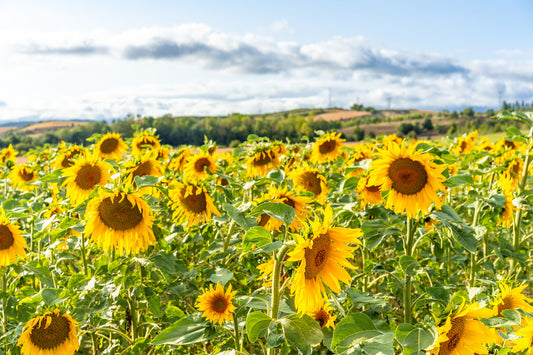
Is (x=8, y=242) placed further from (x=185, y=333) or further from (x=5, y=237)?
(x=185, y=333)

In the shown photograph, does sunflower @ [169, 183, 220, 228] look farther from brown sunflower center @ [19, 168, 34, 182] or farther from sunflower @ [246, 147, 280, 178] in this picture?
brown sunflower center @ [19, 168, 34, 182]

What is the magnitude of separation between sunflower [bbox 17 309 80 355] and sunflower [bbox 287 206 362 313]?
1.32 metres

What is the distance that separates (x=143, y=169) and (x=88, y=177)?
42cm

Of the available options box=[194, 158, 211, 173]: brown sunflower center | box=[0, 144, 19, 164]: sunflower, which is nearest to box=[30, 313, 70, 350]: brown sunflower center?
box=[194, 158, 211, 173]: brown sunflower center

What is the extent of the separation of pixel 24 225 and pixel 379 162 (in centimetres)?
340

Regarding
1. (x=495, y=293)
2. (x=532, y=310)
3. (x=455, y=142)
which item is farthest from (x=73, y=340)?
(x=455, y=142)

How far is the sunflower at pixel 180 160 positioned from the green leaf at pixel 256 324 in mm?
3363

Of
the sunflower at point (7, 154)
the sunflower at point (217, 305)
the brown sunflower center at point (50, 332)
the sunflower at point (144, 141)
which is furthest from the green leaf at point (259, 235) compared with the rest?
the sunflower at point (7, 154)

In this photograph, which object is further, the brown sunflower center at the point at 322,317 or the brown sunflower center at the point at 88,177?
the brown sunflower center at the point at 88,177

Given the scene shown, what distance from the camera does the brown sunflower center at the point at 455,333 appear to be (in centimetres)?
160

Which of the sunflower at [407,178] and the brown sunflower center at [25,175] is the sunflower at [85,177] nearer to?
the sunflower at [407,178]

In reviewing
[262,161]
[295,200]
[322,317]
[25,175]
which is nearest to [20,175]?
[25,175]

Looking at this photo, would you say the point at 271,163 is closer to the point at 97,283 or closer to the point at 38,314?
the point at 97,283

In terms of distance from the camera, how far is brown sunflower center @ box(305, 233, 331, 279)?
5.33 ft
